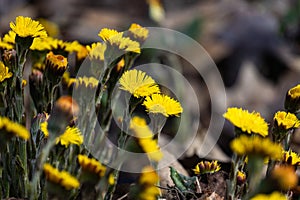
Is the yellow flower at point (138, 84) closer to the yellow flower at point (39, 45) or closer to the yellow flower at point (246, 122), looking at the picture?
the yellow flower at point (246, 122)

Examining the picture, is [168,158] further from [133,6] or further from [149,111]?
[133,6]

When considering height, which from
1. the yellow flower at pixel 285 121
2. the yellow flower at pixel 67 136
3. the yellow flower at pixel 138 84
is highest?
the yellow flower at pixel 138 84

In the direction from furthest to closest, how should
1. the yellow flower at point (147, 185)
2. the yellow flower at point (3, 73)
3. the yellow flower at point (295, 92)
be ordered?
the yellow flower at point (295, 92) < the yellow flower at point (3, 73) < the yellow flower at point (147, 185)

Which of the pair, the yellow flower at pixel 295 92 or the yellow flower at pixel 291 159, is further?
the yellow flower at pixel 295 92

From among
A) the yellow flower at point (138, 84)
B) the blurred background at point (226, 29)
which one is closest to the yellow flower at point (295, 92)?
the yellow flower at point (138, 84)

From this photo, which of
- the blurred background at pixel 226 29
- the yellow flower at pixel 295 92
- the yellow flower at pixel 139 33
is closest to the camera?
the yellow flower at pixel 295 92

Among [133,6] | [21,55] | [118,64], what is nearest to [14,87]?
[21,55]

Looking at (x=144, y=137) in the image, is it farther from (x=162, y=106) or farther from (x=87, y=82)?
(x=87, y=82)

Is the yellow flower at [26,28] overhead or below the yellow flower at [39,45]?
below
